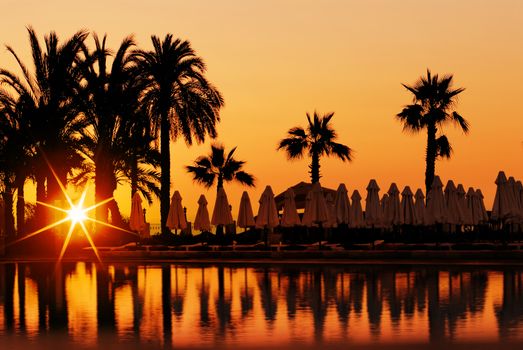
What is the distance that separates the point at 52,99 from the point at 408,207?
58.1 ft

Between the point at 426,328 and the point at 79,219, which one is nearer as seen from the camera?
the point at 426,328

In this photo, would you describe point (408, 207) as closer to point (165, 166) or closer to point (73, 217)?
point (165, 166)

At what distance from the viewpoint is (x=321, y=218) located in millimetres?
45406

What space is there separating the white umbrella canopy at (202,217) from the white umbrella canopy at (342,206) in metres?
6.83

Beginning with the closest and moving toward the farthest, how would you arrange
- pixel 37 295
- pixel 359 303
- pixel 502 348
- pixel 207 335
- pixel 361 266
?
pixel 502 348 → pixel 207 335 → pixel 359 303 → pixel 37 295 → pixel 361 266

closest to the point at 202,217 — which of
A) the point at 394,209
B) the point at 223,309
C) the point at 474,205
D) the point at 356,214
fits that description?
the point at 356,214

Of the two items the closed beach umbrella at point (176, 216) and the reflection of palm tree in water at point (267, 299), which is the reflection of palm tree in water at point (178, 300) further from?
the closed beach umbrella at point (176, 216)

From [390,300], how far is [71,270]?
56.7 ft

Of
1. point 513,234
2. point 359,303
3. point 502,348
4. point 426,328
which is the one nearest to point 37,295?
point 359,303

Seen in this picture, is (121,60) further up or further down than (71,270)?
further up

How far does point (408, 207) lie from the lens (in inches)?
1805

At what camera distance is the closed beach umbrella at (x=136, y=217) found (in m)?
51.1

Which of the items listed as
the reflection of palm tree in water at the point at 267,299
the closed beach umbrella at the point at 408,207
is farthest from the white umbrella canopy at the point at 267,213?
the reflection of palm tree in water at the point at 267,299

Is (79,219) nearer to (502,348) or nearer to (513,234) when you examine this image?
(513,234)
